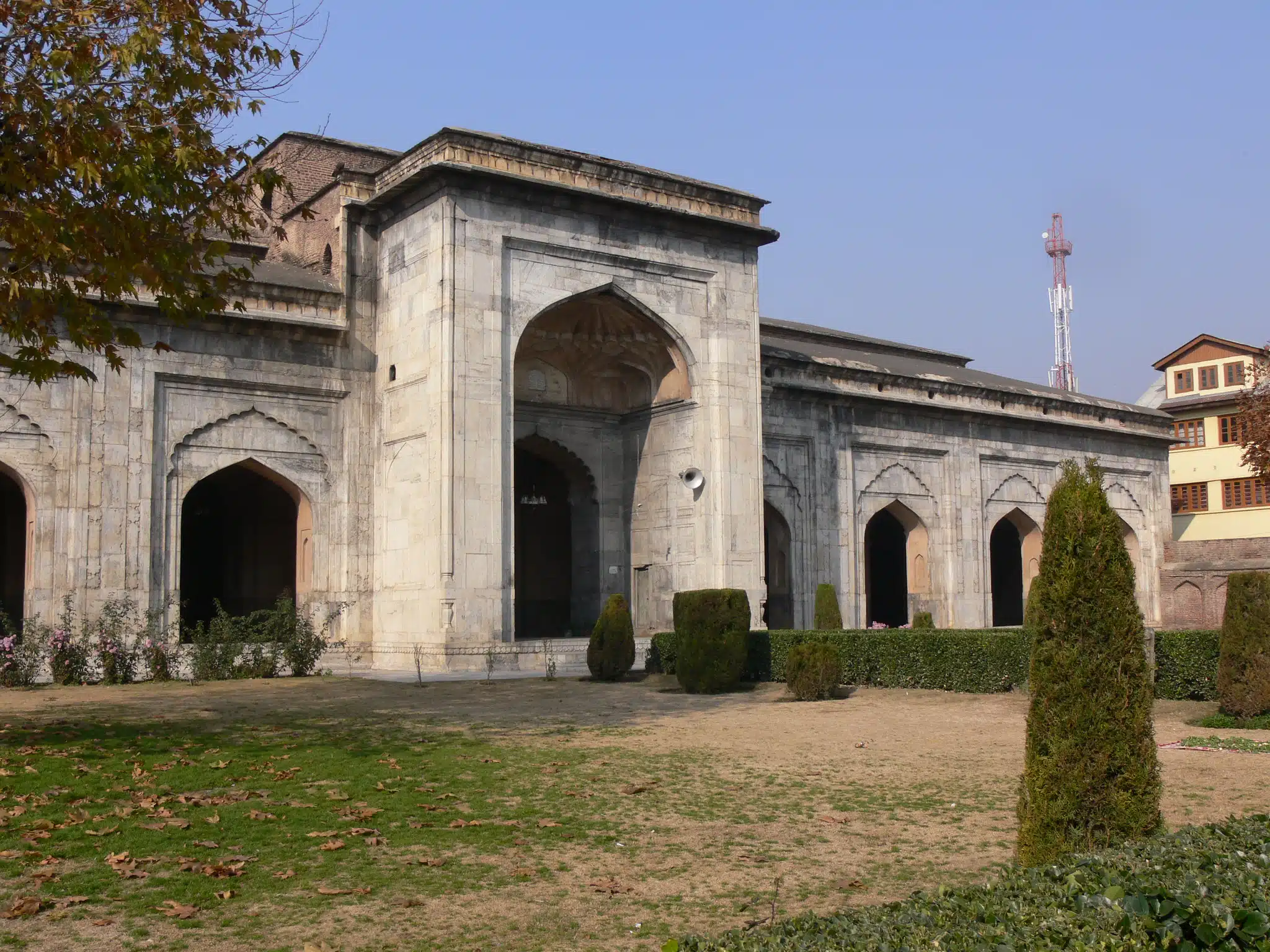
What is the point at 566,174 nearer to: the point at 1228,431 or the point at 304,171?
the point at 304,171

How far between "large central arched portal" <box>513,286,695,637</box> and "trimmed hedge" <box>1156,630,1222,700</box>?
11.0m

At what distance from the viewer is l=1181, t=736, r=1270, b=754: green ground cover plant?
10.6 metres

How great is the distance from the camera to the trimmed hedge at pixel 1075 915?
3650 millimetres

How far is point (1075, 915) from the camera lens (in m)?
3.87

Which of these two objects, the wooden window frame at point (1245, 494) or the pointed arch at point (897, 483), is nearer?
the pointed arch at point (897, 483)

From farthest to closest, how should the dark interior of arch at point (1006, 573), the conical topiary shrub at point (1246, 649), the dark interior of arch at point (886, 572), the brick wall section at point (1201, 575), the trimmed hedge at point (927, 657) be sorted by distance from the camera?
the dark interior of arch at point (1006, 573) → the dark interior of arch at point (886, 572) → the brick wall section at point (1201, 575) → the trimmed hedge at point (927, 657) → the conical topiary shrub at point (1246, 649)

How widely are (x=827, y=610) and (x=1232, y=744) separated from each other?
13.5 metres

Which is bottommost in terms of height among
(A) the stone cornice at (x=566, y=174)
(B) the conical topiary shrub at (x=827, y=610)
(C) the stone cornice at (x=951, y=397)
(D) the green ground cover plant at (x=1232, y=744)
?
(D) the green ground cover plant at (x=1232, y=744)

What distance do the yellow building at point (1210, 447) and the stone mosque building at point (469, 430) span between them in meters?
18.0

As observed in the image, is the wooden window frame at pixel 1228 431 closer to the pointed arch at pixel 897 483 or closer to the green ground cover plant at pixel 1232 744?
the pointed arch at pixel 897 483

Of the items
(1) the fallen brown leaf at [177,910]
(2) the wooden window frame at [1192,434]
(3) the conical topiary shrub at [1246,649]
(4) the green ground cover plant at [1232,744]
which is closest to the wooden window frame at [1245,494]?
(2) the wooden window frame at [1192,434]

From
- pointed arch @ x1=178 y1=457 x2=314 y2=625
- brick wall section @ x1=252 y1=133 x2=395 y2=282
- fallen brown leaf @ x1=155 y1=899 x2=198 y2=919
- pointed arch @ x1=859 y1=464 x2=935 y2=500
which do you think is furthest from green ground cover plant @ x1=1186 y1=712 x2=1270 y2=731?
pointed arch @ x1=178 y1=457 x2=314 y2=625

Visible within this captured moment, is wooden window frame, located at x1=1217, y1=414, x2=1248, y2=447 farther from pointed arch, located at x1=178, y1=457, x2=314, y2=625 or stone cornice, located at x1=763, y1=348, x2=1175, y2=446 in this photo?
pointed arch, located at x1=178, y1=457, x2=314, y2=625

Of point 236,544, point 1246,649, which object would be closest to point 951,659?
point 1246,649
